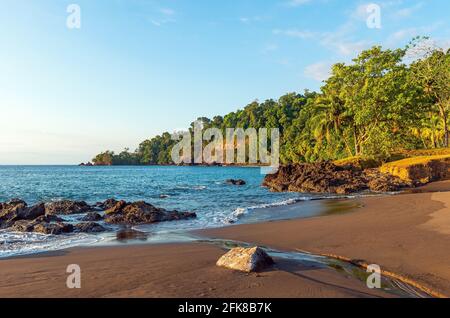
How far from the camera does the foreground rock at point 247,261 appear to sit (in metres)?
7.17

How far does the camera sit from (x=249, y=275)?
6.90m

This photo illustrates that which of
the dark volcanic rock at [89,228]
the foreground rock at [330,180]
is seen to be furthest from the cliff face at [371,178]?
the dark volcanic rock at [89,228]

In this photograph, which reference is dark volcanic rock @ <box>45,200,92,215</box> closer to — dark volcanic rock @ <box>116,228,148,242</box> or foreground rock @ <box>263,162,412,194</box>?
dark volcanic rock @ <box>116,228,148,242</box>

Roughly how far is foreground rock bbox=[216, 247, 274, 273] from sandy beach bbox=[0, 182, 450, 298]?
20cm

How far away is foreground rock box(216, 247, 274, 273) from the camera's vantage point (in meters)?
7.17

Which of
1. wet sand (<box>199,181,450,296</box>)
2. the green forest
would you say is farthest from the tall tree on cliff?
wet sand (<box>199,181,450,296</box>)

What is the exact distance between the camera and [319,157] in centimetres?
8794

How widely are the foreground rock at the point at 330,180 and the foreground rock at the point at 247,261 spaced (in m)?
23.7

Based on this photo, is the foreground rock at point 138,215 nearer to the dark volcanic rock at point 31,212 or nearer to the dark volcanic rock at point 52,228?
the dark volcanic rock at point 52,228

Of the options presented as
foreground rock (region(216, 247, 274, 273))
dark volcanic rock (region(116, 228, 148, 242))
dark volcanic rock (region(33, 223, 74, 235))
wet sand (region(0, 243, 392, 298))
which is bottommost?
dark volcanic rock (region(116, 228, 148, 242))

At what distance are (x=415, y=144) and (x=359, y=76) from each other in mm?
17292

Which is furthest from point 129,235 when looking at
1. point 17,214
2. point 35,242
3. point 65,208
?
point 65,208
